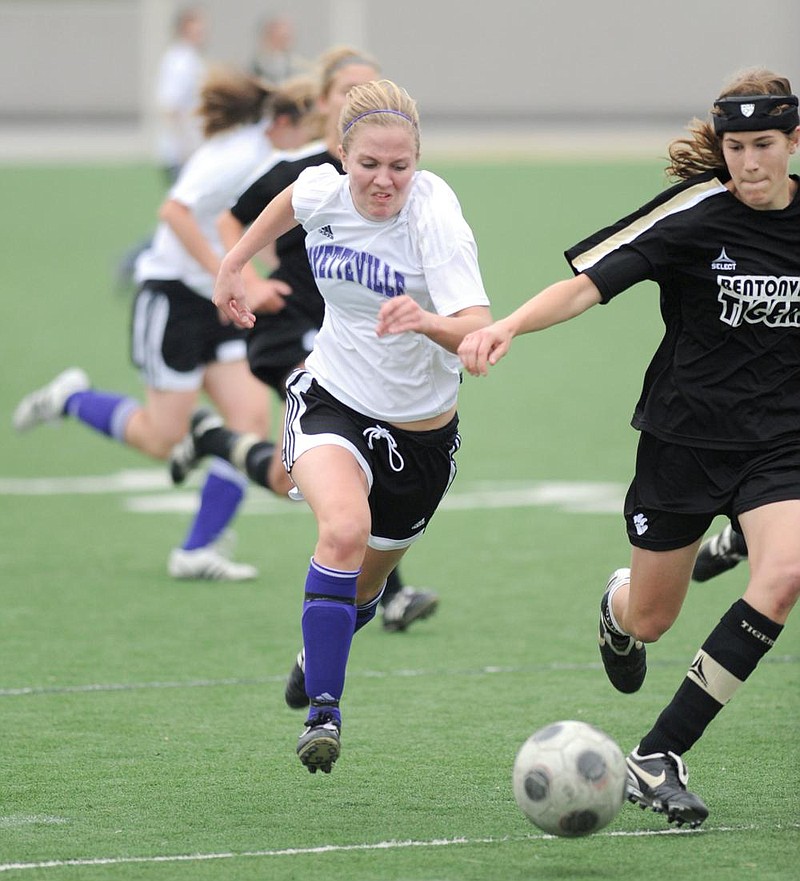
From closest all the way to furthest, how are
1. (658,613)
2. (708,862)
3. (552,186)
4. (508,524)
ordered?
(708,862), (658,613), (508,524), (552,186)

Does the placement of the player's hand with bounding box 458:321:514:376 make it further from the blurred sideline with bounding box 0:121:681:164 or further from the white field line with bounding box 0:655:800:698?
the blurred sideline with bounding box 0:121:681:164

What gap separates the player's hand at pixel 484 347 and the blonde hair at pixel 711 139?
892 millimetres

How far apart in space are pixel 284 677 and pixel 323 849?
6.95 feet

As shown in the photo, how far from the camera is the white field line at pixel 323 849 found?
4324 millimetres

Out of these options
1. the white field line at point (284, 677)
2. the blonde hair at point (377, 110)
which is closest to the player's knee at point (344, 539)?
the blonde hair at point (377, 110)

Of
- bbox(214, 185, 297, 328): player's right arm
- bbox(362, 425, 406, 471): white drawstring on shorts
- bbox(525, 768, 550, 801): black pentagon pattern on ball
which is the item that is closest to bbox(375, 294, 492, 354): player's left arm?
bbox(362, 425, 406, 471): white drawstring on shorts

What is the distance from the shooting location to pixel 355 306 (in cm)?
517

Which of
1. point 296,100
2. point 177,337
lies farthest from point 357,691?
point 296,100

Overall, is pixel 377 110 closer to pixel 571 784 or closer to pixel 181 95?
pixel 571 784

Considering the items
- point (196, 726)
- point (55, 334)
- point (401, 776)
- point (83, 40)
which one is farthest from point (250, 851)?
point (83, 40)

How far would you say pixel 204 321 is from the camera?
8484 millimetres

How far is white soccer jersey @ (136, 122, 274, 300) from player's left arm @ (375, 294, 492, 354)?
350 centimetres

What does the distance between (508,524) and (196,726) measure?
3.98 metres

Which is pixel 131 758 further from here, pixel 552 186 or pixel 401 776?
pixel 552 186
